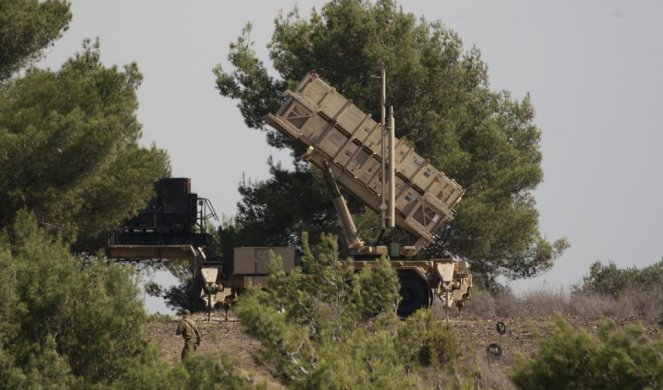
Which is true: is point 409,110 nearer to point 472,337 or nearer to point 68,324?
point 472,337

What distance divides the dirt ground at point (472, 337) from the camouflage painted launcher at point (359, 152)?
7.53 ft

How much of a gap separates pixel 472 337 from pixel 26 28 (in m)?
9.80

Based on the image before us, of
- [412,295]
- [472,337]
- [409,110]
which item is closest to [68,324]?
[472,337]

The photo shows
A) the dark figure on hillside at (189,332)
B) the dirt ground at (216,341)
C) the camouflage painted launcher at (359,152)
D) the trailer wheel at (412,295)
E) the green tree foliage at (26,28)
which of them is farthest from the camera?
the camouflage painted launcher at (359,152)

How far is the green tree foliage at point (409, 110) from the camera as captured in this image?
136ft

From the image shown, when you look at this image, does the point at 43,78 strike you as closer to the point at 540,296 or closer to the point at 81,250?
the point at 81,250

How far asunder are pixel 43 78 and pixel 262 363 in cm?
1331

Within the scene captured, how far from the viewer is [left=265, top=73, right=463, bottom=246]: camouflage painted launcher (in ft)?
105

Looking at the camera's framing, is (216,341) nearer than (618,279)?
Yes

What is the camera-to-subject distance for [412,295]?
31438 mm

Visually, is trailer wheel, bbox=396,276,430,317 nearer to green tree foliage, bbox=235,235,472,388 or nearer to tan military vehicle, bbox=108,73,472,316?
tan military vehicle, bbox=108,73,472,316

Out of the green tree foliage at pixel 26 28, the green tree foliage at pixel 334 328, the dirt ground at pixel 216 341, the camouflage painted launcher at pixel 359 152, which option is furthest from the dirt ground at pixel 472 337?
the green tree foliage at pixel 26 28

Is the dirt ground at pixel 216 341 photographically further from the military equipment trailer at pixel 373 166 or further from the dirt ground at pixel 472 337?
the military equipment trailer at pixel 373 166

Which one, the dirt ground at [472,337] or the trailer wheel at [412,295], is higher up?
the trailer wheel at [412,295]
